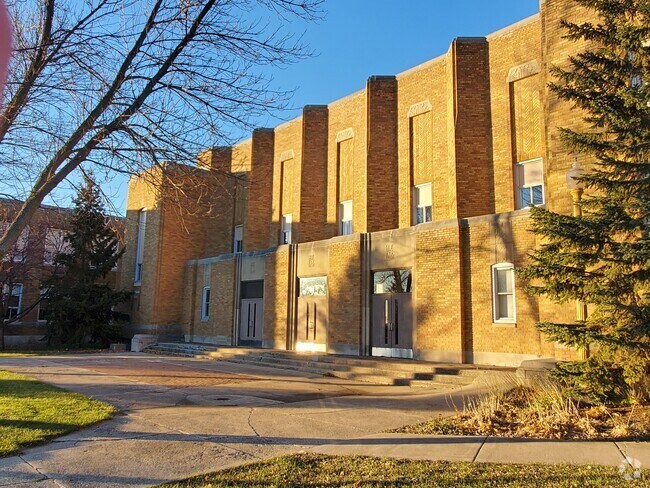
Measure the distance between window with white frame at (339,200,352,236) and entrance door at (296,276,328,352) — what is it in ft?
11.1

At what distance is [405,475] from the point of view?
537 centimetres

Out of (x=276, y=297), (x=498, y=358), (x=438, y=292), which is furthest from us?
(x=276, y=297)

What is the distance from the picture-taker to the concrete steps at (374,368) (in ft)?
46.9

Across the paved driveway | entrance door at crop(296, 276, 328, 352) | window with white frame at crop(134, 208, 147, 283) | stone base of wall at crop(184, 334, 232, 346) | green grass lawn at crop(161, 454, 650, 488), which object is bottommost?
the paved driveway

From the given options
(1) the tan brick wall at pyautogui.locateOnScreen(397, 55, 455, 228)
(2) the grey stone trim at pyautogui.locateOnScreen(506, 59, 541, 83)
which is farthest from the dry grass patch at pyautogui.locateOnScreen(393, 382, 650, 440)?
(2) the grey stone trim at pyautogui.locateOnScreen(506, 59, 541, 83)

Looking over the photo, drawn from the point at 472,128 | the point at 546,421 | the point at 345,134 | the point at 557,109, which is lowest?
the point at 546,421

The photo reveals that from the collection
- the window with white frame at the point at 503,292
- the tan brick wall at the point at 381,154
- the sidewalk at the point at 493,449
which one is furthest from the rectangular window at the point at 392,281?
the sidewalk at the point at 493,449

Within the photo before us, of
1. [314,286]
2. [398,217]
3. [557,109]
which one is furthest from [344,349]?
[557,109]

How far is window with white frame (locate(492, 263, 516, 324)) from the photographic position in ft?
52.1

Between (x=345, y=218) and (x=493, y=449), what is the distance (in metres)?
19.1

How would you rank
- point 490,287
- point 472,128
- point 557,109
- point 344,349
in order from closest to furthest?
point 557,109 < point 490,287 < point 472,128 < point 344,349

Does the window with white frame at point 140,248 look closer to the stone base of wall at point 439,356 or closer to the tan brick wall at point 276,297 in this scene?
the tan brick wall at point 276,297

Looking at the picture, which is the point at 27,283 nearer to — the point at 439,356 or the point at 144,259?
the point at 144,259

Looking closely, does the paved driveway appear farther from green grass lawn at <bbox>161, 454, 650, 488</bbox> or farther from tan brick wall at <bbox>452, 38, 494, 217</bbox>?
tan brick wall at <bbox>452, 38, 494, 217</bbox>
